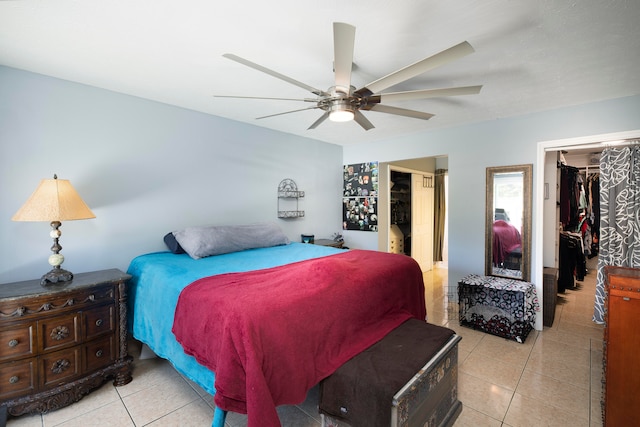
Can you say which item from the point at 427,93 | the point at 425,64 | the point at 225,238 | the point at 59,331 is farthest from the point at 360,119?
the point at 59,331

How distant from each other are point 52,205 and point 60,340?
941 millimetres

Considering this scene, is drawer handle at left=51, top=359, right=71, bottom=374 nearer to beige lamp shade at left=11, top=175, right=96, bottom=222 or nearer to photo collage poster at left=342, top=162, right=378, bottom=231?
beige lamp shade at left=11, top=175, right=96, bottom=222

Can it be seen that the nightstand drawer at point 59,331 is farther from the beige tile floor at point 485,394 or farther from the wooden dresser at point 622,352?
the wooden dresser at point 622,352

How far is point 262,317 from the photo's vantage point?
1419 mm

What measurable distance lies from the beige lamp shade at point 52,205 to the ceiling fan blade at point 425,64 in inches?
88.5

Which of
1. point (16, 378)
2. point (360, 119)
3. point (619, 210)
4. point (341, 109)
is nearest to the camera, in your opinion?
point (16, 378)

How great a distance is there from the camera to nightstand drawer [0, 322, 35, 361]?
1.75 meters

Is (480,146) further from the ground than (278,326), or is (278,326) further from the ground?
(480,146)

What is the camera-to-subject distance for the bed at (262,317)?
1362 millimetres

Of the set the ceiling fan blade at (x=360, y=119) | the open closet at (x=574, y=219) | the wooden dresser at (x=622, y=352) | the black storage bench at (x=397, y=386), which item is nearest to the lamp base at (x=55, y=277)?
the black storage bench at (x=397, y=386)

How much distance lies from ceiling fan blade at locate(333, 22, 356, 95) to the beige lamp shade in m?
2.12

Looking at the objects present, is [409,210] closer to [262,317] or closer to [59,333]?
[262,317]

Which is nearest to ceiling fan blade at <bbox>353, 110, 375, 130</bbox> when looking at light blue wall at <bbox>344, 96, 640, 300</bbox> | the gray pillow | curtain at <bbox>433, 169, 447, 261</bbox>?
the gray pillow

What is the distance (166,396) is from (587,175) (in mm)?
7202
